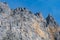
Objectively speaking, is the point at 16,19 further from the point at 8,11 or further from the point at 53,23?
the point at 53,23

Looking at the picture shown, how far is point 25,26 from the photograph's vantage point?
165 ft

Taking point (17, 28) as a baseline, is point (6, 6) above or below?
above

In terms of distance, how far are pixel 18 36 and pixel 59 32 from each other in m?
16.7

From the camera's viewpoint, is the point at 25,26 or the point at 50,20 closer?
the point at 25,26

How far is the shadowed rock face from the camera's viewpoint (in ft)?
151

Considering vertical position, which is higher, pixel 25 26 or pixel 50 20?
pixel 50 20

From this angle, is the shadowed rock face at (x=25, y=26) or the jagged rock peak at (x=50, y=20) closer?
the shadowed rock face at (x=25, y=26)

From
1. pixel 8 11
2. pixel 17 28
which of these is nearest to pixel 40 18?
pixel 8 11

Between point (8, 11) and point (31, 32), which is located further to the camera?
point (8, 11)

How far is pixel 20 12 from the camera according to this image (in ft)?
180

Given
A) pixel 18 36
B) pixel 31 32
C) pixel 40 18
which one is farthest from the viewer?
pixel 40 18

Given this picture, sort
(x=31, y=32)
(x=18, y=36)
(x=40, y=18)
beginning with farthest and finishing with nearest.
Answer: (x=40, y=18), (x=31, y=32), (x=18, y=36)

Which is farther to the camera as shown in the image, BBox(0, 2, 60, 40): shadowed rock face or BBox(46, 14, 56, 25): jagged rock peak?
BBox(46, 14, 56, 25): jagged rock peak

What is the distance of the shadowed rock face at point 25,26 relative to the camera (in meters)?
46.1
